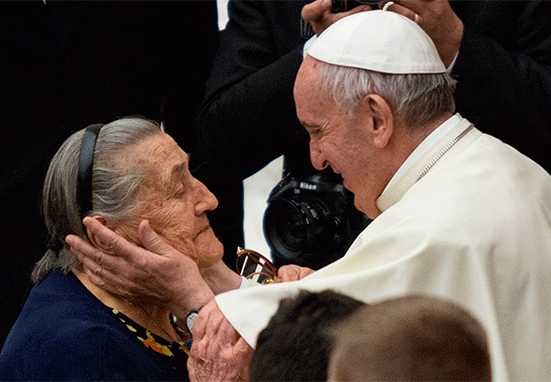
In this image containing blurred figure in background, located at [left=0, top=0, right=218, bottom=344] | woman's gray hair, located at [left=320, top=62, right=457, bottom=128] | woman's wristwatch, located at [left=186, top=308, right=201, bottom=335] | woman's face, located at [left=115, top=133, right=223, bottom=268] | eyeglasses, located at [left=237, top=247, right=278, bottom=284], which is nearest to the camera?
woman's gray hair, located at [left=320, top=62, right=457, bottom=128]

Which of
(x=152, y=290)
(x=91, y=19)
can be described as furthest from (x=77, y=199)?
(x=91, y=19)

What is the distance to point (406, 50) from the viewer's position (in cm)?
210

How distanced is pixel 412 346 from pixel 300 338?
0.23 m

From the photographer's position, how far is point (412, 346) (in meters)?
0.97

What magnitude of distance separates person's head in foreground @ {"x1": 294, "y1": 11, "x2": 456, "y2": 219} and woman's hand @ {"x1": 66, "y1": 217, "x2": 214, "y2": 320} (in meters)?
0.60

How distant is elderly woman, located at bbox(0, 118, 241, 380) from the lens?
79.6 inches

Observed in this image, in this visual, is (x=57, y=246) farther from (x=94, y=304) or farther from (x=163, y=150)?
(x=163, y=150)

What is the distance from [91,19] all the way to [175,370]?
5.44 feet

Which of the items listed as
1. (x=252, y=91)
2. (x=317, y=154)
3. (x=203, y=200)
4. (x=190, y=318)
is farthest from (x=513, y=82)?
(x=190, y=318)

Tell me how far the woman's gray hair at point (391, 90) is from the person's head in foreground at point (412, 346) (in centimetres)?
110

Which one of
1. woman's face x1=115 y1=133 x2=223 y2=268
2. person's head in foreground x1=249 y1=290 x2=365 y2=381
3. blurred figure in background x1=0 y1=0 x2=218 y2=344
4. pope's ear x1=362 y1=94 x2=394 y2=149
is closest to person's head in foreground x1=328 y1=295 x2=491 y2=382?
person's head in foreground x1=249 y1=290 x2=365 y2=381

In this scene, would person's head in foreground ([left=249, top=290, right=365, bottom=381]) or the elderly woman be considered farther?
the elderly woman

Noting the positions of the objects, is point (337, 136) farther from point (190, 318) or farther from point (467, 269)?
point (190, 318)

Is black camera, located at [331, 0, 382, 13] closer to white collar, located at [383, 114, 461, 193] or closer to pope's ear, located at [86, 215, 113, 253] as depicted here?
white collar, located at [383, 114, 461, 193]
